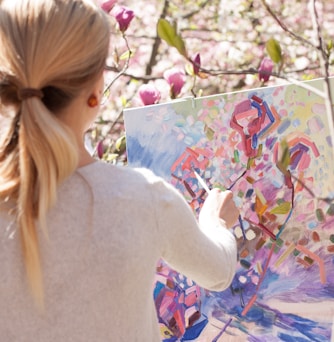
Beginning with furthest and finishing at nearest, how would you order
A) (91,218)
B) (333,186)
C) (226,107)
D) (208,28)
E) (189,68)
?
(208,28) → (189,68) → (226,107) → (333,186) → (91,218)

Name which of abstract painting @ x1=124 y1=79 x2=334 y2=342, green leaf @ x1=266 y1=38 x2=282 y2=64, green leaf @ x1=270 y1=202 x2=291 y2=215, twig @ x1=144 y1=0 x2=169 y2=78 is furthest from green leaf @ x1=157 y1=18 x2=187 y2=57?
twig @ x1=144 y1=0 x2=169 y2=78

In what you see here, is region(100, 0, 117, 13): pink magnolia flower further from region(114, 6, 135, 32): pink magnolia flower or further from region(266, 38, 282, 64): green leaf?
region(266, 38, 282, 64): green leaf

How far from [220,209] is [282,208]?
396mm

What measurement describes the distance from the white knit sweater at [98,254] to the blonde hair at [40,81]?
29 millimetres

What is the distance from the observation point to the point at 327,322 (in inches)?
69.2

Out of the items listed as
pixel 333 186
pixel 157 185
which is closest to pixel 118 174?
pixel 157 185

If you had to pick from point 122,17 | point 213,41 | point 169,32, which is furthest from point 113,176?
point 213,41

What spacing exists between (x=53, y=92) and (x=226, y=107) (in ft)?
2.52

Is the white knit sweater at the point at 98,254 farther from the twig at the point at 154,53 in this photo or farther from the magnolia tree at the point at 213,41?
the twig at the point at 154,53

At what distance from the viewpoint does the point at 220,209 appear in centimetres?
146

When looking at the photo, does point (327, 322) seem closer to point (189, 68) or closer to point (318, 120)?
point (318, 120)

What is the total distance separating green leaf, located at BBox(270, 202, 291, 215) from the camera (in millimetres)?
1810

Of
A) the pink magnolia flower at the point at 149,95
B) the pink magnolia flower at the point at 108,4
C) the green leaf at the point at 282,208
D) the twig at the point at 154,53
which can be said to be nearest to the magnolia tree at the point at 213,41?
the twig at the point at 154,53

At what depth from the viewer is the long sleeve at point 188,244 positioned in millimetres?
1213
